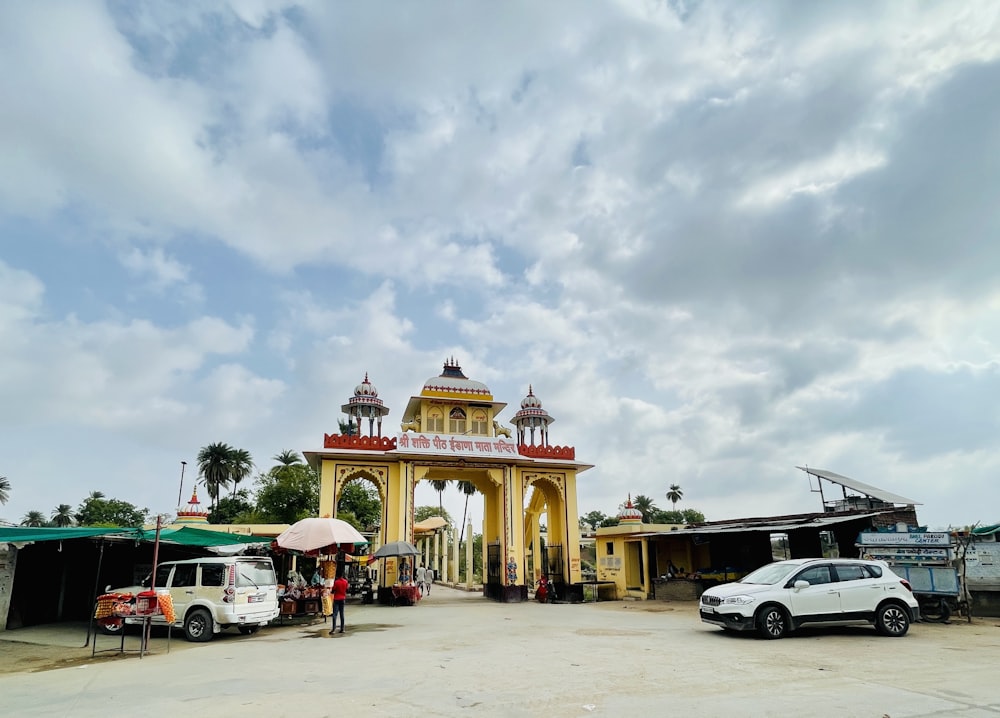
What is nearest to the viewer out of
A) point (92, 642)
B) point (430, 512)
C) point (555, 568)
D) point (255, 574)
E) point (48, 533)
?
point (48, 533)

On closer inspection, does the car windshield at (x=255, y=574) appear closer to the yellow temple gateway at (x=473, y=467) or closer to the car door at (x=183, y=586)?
the car door at (x=183, y=586)

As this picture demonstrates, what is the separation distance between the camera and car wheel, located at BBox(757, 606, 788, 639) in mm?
11172

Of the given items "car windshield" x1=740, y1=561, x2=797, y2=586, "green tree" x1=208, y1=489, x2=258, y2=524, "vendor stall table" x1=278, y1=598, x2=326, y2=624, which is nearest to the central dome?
"vendor stall table" x1=278, y1=598, x2=326, y2=624

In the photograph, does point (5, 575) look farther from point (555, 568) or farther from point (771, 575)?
point (555, 568)

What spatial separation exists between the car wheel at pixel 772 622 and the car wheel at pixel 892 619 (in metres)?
1.86

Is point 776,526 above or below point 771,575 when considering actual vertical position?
above

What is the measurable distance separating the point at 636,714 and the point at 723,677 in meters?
2.39

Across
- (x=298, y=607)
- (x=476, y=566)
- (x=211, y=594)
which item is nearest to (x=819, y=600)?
(x=211, y=594)

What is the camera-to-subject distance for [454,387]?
86.4 ft

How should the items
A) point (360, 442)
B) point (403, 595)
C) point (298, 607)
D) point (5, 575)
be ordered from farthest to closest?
1. point (360, 442)
2. point (403, 595)
3. point (298, 607)
4. point (5, 575)

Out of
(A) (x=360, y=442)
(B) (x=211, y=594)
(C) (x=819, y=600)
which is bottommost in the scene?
(C) (x=819, y=600)

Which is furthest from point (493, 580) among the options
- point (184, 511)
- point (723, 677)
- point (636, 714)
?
point (636, 714)

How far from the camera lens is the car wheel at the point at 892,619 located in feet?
38.0

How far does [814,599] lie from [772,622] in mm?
929
